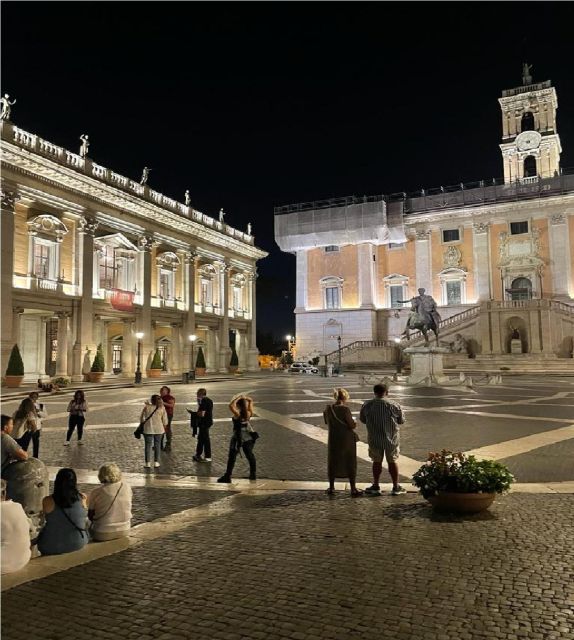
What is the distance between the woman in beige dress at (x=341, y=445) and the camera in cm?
814

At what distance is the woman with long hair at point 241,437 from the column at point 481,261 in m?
49.6

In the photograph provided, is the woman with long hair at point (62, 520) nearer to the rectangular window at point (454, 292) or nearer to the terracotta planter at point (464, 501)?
the terracotta planter at point (464, 501)

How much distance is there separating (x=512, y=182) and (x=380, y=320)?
750 inches

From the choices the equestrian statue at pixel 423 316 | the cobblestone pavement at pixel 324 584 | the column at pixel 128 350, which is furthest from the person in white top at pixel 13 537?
the column at pixel 128 350

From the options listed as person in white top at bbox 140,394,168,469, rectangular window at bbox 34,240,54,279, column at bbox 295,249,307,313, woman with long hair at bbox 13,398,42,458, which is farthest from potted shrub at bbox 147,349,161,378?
person in white top at bbox 140,394,168,469

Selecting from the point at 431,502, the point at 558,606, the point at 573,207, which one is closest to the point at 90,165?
the point at 431,502

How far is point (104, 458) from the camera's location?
11430mm

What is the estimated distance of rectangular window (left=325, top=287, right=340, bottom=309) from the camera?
2388 inches

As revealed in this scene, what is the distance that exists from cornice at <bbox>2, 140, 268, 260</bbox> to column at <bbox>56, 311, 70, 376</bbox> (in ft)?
26.9

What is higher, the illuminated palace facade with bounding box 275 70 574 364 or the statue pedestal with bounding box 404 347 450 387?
the illuminated palace facade with bounding box 275 70 574 364

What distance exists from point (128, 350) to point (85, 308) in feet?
18.7

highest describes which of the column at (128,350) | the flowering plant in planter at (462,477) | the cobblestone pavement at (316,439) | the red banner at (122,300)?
the red banner at (122,300)

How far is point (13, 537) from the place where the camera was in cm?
528

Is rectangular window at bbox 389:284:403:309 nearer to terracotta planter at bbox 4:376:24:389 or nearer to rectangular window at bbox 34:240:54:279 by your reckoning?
rectangular window at bbox 34:240:54:279
